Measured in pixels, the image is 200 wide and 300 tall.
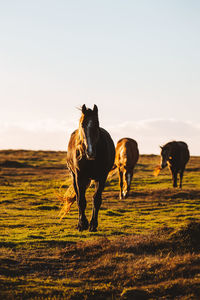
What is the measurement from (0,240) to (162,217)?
8.10 meters

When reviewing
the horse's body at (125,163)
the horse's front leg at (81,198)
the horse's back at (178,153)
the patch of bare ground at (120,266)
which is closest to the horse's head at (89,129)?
the horse's front leg at (81,198)

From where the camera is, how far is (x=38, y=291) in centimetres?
712

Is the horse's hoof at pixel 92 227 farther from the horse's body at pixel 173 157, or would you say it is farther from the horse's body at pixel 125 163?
the horse's body at pixel 173 157

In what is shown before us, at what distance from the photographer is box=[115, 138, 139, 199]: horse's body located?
2322 cm

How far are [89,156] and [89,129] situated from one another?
672 mm

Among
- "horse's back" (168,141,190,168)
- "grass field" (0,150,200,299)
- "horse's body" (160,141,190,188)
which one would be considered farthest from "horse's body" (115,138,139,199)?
"horse's back" (168,141,190,168)

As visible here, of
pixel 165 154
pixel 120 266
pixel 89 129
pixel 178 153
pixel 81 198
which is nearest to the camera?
pixel 120 266

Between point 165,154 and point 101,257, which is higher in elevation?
point 165,154

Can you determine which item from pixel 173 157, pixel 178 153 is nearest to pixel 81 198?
pixel 173 157

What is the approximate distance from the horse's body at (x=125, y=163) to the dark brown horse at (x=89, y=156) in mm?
11207

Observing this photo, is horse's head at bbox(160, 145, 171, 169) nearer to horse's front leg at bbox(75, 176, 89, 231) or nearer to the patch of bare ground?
horse's front leg at bbox(75, 176, 89, 231)

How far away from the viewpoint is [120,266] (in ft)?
28.2

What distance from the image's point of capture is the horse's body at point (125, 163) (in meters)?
23.2

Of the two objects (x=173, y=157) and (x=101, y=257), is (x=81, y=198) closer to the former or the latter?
(x=101, y=257)
